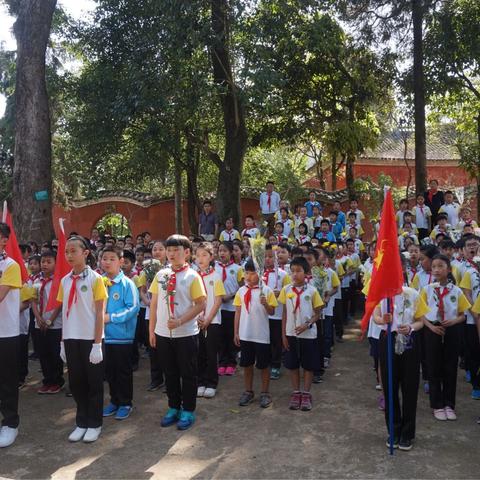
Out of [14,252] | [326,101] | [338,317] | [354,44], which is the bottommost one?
[338,317]

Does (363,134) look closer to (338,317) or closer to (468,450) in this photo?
(338,317)

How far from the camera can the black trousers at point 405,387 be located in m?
4.70

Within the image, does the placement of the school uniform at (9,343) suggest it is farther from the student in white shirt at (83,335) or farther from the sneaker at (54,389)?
the sneaker at (54,389)

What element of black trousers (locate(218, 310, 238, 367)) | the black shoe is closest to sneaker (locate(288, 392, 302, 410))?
the black shoe

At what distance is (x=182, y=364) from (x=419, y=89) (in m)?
11.3

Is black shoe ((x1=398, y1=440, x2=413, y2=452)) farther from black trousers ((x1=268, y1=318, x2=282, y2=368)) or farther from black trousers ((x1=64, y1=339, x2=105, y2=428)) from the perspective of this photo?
black trousers ((x1=64, y1=339, x2=105, y2=428))

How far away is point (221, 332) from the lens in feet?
23.7

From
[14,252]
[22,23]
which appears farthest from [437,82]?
[14,252]

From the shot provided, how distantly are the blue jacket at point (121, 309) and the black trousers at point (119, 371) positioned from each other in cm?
9

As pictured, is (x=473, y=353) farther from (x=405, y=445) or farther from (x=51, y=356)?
(x=51, y=356)

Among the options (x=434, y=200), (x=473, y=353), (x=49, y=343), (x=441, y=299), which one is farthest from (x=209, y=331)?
(x=434, y=200)

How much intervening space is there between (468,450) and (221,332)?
3.46 m

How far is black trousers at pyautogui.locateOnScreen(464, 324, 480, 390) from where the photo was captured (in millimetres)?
6051

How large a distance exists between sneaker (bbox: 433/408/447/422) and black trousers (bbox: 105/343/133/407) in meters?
3.18
